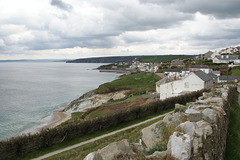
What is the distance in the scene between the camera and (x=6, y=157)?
1398 cm

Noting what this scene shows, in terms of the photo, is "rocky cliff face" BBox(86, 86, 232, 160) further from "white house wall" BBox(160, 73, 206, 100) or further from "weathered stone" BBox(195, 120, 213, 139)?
"white house wall" BBox(160, 73, 206, 100)

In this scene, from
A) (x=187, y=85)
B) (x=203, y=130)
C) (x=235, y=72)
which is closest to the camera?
(x=203, y=130)

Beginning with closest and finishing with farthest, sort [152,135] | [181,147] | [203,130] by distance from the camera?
[181,147] < [203,130] < [152,135]

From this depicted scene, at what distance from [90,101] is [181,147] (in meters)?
54.9

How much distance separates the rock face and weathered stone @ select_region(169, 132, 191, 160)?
47182 mm

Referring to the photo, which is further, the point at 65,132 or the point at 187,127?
the point at 65,132

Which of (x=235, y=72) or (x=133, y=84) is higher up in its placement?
(x=235, y=72)

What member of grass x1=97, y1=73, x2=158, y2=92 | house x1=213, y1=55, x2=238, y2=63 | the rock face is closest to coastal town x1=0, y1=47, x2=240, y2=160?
the rock face

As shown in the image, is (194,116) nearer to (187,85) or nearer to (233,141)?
(233,141)

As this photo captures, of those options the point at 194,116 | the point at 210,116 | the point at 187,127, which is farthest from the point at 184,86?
the point at 187,127

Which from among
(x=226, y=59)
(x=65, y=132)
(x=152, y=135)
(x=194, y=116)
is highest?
(x=226, y=59)

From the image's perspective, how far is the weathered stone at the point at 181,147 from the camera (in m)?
4.93

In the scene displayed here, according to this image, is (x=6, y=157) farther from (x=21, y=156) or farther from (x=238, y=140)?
(x=238, y=140)

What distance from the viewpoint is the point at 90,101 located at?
58.5 meters
